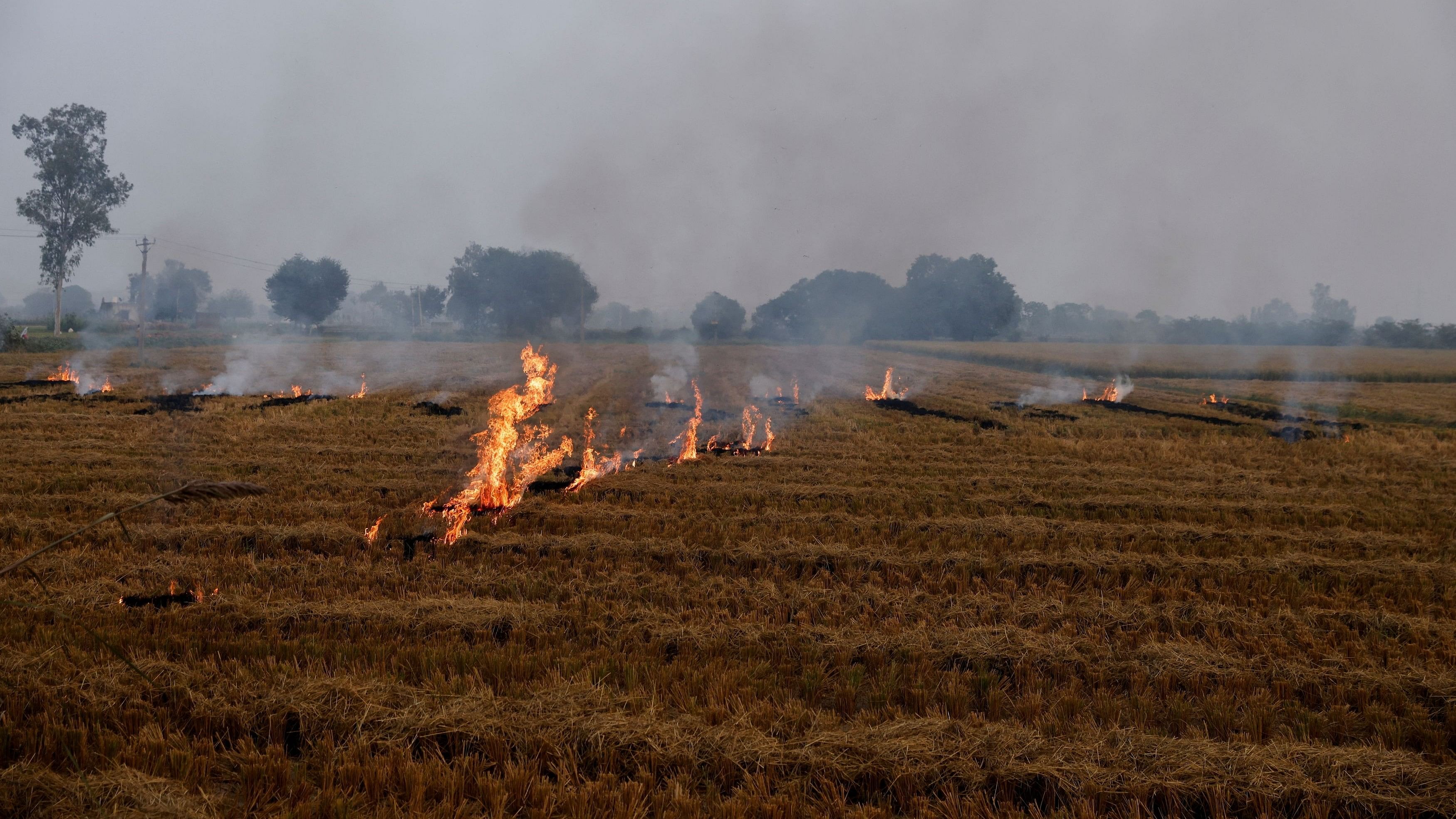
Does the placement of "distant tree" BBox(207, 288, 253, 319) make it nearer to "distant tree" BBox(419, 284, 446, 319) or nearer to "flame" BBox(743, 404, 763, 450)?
"distant tree" BBox(419, 284, 446, 319)

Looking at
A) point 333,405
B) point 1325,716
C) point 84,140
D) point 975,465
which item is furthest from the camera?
point 84,140

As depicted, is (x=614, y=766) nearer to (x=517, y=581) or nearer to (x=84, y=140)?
(x=517, y=581)

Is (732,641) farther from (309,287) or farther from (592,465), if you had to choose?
(309,287)

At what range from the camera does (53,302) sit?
158 m

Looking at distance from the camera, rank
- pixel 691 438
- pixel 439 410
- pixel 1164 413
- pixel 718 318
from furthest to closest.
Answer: pixel 718 318 → pixel 1164 413 → pixel 439 410 → pixel 691 438

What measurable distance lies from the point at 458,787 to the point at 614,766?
83 cm

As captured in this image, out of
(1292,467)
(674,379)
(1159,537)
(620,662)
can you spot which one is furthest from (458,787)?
(674,379)

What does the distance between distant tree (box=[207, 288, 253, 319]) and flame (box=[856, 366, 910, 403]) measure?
16309 centimetres

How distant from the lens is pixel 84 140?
160ft

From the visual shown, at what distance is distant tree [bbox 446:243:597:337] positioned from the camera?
194 ft

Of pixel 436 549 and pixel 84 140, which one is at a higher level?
pixel 84 140

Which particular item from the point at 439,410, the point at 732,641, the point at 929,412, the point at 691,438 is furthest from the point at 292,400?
the point at 732,641

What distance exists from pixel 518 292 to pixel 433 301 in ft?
152

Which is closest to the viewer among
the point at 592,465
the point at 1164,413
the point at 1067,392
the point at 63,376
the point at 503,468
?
the point at 503,468
